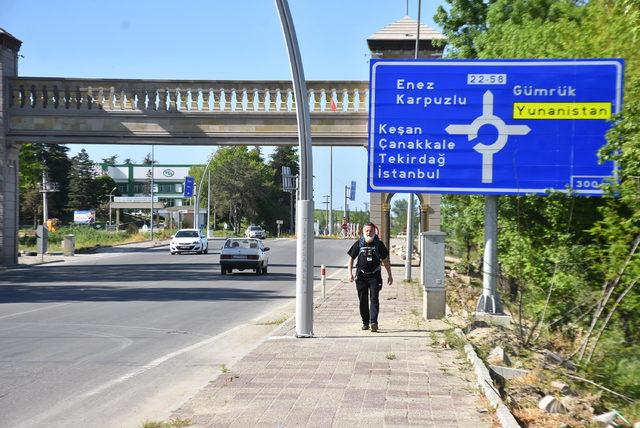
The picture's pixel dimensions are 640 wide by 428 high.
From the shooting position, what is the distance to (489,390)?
7.93 meters

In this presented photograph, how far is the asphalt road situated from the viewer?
8.00 m

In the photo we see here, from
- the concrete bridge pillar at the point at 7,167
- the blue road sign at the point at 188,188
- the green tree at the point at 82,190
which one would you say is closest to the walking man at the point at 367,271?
the concrete bridge pillar at the point at 7,167

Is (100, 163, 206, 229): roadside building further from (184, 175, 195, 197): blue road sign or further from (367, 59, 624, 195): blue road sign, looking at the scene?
(367, 59, 624, 195): blue road sign

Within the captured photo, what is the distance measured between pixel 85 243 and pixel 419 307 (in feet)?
158

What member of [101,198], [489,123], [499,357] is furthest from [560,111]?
[101,198]

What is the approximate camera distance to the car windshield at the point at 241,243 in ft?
109

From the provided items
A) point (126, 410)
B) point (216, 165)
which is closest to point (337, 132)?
point (126, 410)

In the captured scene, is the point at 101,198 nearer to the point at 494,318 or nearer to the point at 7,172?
the point at 7,172

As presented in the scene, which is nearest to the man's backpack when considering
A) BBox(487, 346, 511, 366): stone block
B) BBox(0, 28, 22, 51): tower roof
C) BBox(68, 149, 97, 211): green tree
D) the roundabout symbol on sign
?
the roundabout symbol on sign

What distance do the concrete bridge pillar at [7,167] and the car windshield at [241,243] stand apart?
914cm

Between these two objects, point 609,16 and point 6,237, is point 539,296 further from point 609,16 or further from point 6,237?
point 6,237

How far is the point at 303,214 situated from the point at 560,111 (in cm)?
461

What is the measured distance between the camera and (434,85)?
1392 centimetres

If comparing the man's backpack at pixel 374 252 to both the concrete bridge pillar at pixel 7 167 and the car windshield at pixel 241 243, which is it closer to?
the car windshield at pixel 241 243
